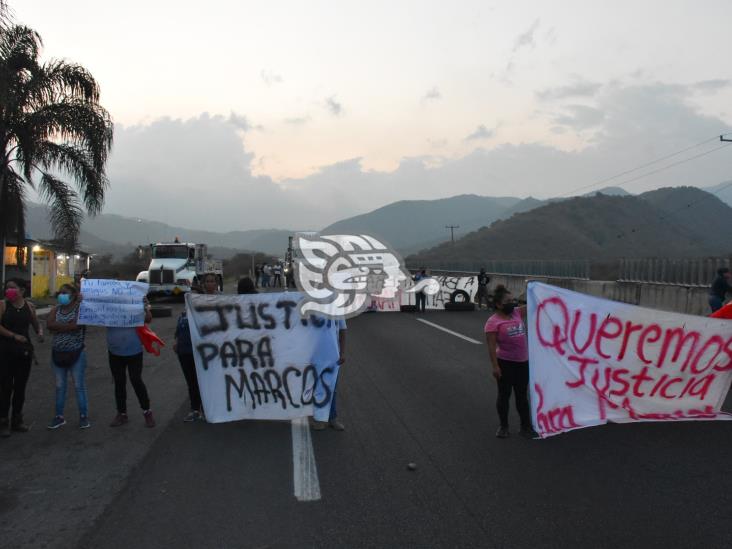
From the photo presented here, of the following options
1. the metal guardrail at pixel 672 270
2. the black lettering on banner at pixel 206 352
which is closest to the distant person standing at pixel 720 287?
Result: the metal guardrail at pixel 672 270

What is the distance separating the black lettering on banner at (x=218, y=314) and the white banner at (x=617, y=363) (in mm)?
3594

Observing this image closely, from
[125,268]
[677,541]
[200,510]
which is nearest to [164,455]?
[200,510]

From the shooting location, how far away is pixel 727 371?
7.51 metres

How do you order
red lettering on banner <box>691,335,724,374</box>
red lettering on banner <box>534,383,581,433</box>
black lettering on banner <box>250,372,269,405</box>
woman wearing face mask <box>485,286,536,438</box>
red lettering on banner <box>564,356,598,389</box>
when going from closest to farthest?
red lettering on banner <box>534,383,581,433</box> < woman wearing face mask <box>485,286,536,438</box> < red lettering on banner <box>564,356,598,389</box> < red lettering on banner <box>691,335,724,374</box> < black lettering on banner <box>250,372,269,405</box>

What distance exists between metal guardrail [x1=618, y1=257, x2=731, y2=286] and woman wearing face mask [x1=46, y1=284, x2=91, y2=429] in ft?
49.5

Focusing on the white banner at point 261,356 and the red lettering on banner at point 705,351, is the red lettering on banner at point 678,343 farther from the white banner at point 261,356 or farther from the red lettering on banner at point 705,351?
the white banner at point 261,356

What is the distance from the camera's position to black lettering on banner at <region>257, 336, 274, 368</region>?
761 centimetres

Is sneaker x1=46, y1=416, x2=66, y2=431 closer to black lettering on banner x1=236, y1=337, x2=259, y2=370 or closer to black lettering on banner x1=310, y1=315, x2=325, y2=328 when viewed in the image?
black lettering on banner x1=236, y1=337, x2=259, y2=370

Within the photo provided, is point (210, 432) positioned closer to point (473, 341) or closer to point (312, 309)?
point (312, 309)

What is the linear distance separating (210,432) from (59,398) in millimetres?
1853

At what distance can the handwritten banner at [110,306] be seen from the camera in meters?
7.41

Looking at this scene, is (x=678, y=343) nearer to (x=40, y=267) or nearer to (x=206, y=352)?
(x=206, y=352)

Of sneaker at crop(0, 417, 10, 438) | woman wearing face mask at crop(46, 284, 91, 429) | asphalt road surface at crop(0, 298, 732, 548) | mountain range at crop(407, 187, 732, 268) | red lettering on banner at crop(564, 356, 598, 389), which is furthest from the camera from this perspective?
A: mountain range at crop(407, 187, 732, 268)

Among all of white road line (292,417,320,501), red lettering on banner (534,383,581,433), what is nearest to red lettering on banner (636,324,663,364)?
red lettering on banner (534,383,581,433)
